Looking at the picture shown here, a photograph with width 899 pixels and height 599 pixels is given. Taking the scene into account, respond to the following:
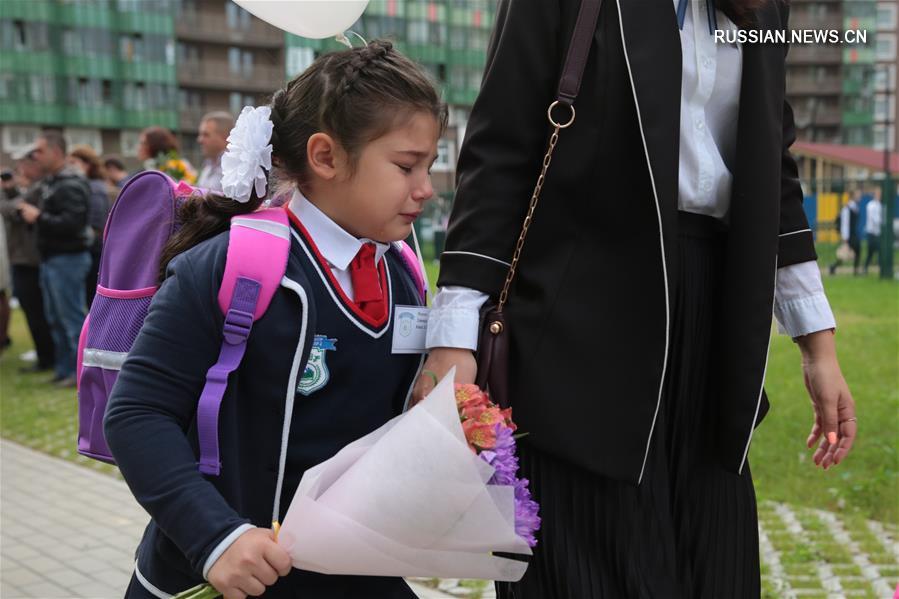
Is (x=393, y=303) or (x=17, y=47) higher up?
(x=17, y=47)

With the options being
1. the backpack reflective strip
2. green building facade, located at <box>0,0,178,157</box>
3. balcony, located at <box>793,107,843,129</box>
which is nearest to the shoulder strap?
the backpack reflective strip

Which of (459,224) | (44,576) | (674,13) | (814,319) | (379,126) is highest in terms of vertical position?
(674,13)

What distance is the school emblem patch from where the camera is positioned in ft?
6.40

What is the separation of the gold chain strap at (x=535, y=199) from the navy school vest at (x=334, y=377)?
9.7 inches

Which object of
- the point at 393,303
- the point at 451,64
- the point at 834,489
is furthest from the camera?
the point at 451,64

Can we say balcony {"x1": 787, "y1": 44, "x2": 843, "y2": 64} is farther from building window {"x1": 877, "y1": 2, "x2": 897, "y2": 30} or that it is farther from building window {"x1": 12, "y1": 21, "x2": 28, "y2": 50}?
building window {"x1": 12, "y1": 21, "x2": 28, "y2": 50}

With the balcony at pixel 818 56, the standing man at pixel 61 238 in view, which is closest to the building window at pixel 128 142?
the balcony at pixel 818 56

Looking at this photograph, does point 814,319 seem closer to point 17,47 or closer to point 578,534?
point 578,534

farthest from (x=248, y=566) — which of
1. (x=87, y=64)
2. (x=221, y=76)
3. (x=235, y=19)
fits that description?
(x=235, y=19)

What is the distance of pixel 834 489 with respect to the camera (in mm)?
5266

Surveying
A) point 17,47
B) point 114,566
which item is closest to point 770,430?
point 114,566

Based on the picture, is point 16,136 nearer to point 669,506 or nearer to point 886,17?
point 669,506

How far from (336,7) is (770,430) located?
16.1 feet

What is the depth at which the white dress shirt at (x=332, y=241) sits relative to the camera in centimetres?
204
